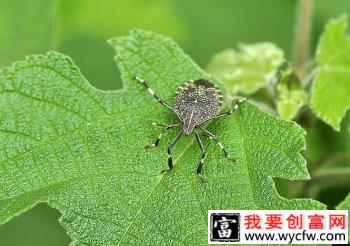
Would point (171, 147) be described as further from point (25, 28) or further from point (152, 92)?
point (25, 28)

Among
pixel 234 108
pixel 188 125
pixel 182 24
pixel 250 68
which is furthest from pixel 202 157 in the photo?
pixel 182 24

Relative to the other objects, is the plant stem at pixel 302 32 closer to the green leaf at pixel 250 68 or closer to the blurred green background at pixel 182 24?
the green leaf at pixel 250 68

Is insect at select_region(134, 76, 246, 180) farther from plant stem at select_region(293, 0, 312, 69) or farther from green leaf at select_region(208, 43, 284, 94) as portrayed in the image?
plant stem at select_region(293, 0, 312, 69)

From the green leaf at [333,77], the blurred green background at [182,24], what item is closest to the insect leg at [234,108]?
the green leaf at [333,77]

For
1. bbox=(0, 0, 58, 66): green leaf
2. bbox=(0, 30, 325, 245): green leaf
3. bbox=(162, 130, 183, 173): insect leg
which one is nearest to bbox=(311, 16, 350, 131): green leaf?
bbox=(0, 30, 325, 245): green leaf

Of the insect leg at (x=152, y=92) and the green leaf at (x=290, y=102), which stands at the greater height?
the green leaf at (x=290, y=102)

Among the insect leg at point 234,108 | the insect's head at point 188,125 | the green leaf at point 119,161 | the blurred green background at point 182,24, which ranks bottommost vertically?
the green leaf at point 119,161

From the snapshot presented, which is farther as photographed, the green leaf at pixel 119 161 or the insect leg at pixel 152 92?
the insect leg at pixel 152 92
